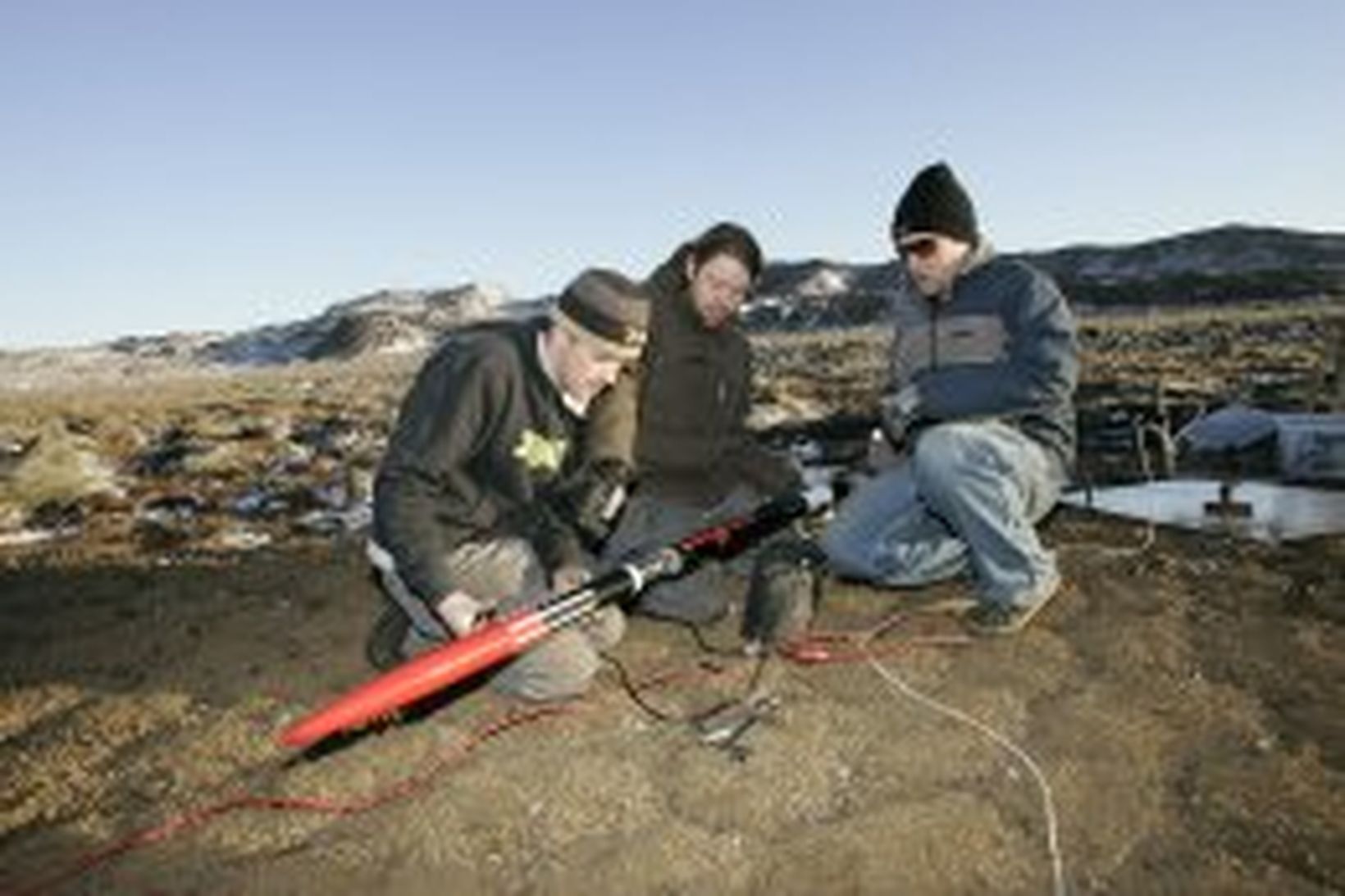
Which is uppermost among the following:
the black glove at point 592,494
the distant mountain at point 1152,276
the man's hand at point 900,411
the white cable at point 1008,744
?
the man's hand at point 900,411

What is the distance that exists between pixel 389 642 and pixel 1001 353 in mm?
3126

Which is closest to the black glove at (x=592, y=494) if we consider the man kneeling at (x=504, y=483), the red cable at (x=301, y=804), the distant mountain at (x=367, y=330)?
the man kneeling at (x=504, y=483)

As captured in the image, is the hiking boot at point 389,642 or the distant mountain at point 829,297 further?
the distant mountain at point 829,297

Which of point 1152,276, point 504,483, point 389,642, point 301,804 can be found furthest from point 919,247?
point 1152,276

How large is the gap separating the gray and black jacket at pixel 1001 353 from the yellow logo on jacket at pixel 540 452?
176cm

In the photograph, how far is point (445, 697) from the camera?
18.9 ft

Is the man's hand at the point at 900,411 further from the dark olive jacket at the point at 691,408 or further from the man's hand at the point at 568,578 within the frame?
the man's hand at the point at 568,578

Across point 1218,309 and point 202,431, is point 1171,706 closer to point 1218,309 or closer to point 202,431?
point 202,431

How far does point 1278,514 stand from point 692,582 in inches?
203

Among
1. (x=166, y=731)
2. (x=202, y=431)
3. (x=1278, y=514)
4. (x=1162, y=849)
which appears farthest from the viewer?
(x=202, y=431)

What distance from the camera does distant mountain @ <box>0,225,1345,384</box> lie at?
3236 inches

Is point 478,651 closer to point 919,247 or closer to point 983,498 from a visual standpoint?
point 983,498

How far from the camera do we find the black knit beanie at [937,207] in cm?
604

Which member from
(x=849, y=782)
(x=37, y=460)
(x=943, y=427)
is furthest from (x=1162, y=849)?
(x=37, y=460)
